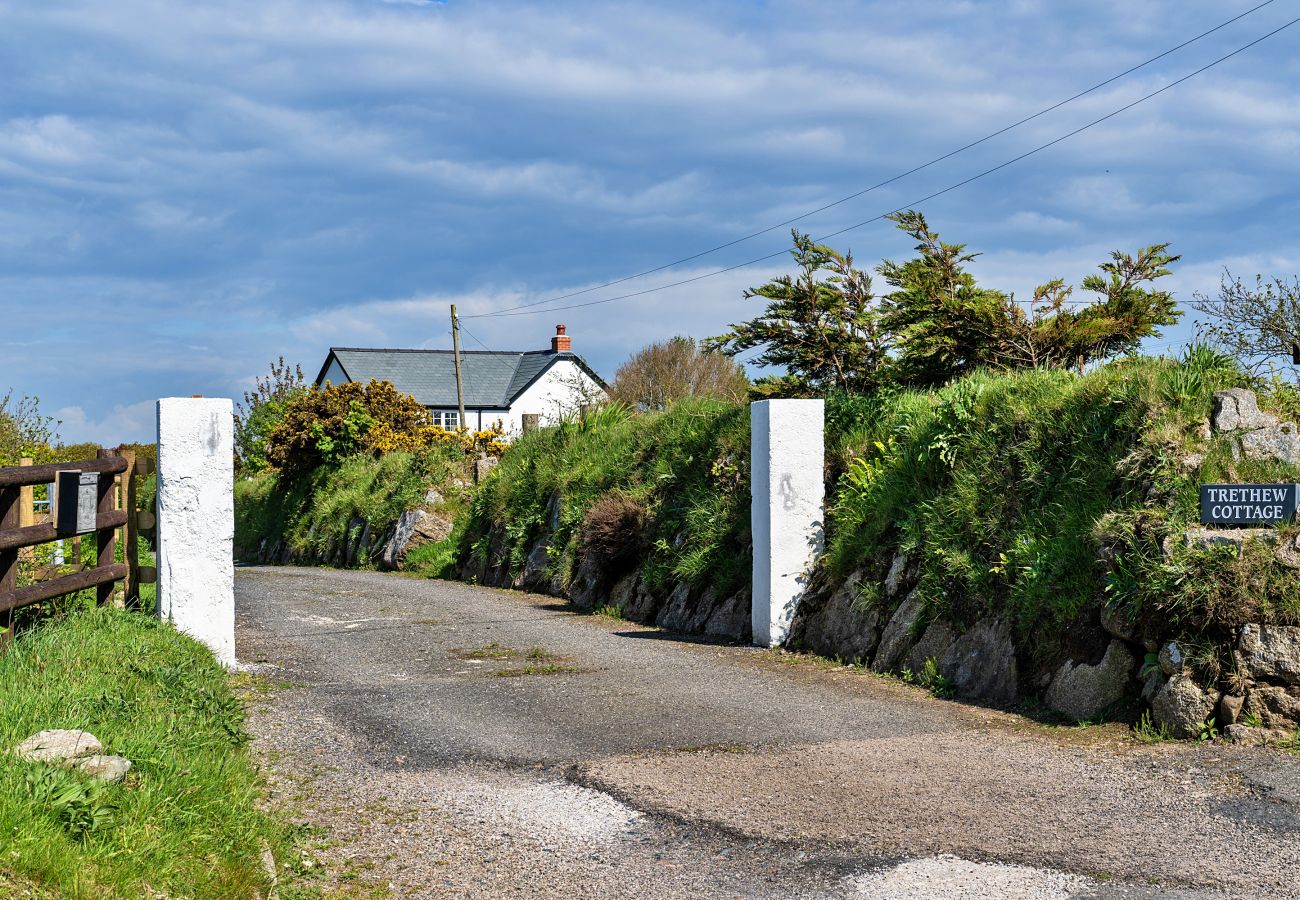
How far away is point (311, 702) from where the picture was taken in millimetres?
8461

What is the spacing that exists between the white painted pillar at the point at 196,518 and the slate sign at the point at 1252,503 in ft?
23.8

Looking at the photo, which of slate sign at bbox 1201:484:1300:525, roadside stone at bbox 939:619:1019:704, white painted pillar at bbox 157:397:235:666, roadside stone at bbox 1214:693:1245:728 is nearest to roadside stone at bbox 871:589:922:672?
roadside stone at bbox 939:619:1019:704

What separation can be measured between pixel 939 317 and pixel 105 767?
32.1 ft

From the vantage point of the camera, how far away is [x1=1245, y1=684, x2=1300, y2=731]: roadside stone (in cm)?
681

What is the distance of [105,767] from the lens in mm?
5008

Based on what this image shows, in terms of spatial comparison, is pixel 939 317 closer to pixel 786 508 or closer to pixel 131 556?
pixel 786 508

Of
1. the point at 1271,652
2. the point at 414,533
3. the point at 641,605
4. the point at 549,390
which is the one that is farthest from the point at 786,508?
the point at 549,390

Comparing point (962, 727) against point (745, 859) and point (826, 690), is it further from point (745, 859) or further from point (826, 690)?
point (745, 859)

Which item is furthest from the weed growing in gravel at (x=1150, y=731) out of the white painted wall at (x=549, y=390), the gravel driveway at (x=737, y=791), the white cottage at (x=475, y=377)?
the white painted wall at (x=549, y=390)

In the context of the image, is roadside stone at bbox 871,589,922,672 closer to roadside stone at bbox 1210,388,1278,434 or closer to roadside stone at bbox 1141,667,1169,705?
roadside stone at bbox 1141,667,1169,705

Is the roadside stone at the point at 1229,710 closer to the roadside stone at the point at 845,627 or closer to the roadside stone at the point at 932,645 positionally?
the roadside stone at the point at 932,645

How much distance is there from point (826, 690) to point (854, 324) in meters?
7.04

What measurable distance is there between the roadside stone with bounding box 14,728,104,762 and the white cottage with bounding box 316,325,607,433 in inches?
1969

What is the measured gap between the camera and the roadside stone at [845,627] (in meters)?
10.1
